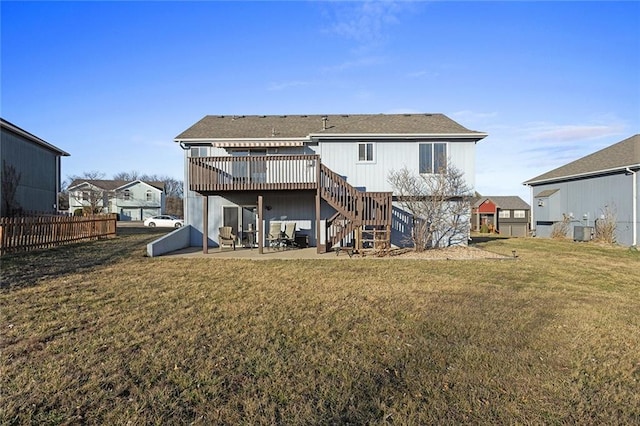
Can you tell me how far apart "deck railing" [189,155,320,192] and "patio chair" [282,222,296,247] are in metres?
2.18

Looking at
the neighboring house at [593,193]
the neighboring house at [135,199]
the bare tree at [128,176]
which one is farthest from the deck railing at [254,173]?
the bare tree at [128,176]

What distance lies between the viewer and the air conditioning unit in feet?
70.8

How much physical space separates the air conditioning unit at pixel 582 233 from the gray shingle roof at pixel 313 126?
38.4 ft

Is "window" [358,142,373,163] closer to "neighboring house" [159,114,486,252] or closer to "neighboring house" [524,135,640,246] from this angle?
"neighboring house" [159,114,486,252]

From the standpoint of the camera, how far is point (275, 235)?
584 inches

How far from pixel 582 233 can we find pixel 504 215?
1506 centimetres

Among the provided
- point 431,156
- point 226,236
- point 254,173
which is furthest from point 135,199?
point 431,156

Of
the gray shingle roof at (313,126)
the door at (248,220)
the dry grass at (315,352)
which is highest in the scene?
the gray shingle roof at (313,126)

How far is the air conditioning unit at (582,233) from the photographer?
2158cm

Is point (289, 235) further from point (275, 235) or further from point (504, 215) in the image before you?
point (504, 215)

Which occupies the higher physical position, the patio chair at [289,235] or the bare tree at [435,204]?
the bare tree at [435,204]

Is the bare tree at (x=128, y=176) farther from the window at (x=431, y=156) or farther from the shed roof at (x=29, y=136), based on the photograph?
the window at (x=431, y=156)

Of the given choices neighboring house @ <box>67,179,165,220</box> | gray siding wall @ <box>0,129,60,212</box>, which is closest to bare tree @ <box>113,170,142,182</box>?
neighboring house @ <box>67,179,165,220</box>

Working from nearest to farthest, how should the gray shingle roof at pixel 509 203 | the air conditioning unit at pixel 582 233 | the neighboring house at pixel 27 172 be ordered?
the neighboring house at pixel 27 172 → the air conditioning unit at pixel 582 233 → the gray shingle roof at pixel 509 203
